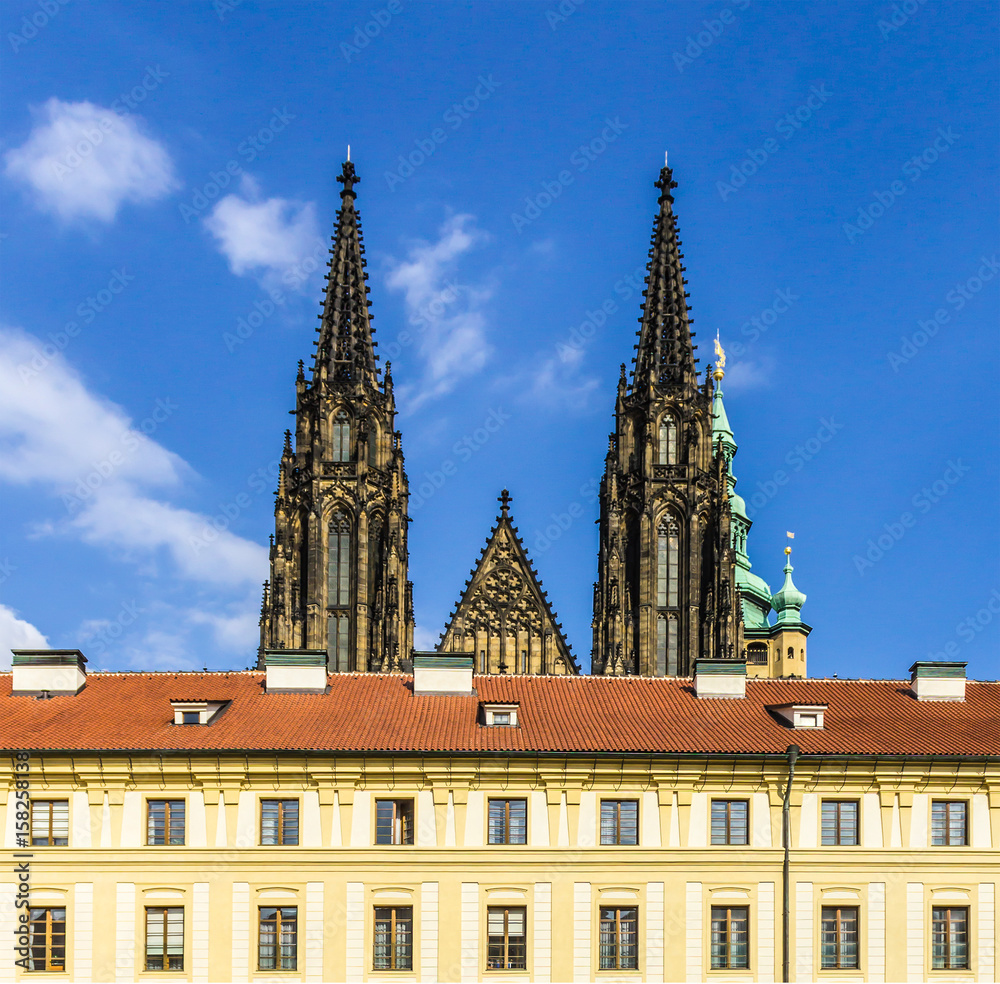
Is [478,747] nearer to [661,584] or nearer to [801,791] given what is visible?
[801,791]

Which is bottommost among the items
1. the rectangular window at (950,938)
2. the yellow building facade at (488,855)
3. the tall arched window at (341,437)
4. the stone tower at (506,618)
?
the rectangular window at (950,938)

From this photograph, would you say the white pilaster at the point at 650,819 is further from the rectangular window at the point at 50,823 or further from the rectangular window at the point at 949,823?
the rectangular window at the point at 50,823

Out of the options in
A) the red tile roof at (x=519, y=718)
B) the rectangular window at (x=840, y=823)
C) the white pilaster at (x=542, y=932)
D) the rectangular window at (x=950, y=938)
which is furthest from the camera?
the rectangular window at (x=840, y=823)

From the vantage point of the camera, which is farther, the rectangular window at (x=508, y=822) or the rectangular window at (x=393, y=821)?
the rectangular window at (x=508, y=822)

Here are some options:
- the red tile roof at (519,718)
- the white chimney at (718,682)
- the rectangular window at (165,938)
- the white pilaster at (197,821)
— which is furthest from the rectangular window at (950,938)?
the rectangular window at (165,938)

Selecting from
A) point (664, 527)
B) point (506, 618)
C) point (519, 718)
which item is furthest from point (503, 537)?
point (519, 718)

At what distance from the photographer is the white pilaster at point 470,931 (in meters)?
40.7

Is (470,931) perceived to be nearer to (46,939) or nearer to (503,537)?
(46,939)

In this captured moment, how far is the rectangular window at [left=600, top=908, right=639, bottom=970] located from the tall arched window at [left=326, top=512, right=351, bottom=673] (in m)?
38.4

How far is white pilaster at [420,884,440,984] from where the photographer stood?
40.6 meters

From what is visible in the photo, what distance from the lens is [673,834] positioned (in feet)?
138

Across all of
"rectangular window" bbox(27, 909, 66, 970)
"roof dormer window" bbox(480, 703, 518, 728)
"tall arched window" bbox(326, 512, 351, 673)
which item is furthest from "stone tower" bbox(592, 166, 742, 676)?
"rectangular window" bbox(27, 909, 66, 970)

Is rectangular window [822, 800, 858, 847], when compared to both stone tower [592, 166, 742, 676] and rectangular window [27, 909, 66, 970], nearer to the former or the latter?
rectangular window [27, 909, 66, 970]

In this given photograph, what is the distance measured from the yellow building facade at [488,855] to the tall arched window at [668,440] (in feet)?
135
